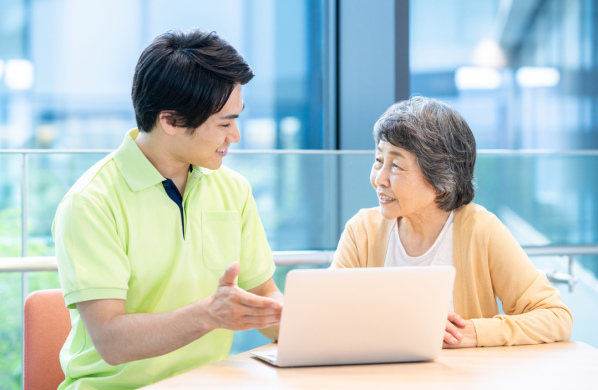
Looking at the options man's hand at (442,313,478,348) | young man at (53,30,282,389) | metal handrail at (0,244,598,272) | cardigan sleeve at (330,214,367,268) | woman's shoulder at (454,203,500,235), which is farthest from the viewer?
metal handrail at (0,244,598,272)

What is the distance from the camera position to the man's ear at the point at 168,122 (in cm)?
155

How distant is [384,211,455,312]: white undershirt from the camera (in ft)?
5.90

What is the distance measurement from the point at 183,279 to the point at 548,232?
6.68 feet

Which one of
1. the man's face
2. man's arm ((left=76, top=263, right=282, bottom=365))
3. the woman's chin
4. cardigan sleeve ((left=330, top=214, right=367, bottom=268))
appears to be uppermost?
the man's face

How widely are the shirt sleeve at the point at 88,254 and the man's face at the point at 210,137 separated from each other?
0.22 metres

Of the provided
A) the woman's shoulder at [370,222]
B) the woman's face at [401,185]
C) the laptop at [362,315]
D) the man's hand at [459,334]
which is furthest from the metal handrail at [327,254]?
the laptop at [362,315]

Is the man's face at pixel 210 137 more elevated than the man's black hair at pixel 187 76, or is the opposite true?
the man's black hair at pixel 187 76

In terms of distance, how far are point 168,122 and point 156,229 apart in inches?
9.0

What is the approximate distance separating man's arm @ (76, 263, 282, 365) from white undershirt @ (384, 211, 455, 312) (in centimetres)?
57

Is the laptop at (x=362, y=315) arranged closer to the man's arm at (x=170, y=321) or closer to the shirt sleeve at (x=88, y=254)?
the man's arm at (x=170, y=321)

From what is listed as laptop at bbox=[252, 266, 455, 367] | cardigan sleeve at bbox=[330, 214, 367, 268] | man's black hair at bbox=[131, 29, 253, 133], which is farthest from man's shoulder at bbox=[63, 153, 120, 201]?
cardigan sleeve at bbox=[330, 214, 367, 268]

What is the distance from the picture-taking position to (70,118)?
407 centimetres

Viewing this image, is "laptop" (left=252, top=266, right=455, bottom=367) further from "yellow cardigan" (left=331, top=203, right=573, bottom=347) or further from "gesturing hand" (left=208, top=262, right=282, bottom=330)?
"yellow cardigan" (left=331, top=203, right=573, bottom=347)

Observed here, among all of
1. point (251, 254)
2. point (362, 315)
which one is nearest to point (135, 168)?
point (251, 254)
